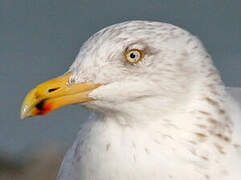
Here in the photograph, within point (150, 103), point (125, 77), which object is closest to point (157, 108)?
point (150, 103)

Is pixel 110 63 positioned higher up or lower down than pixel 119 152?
higher up

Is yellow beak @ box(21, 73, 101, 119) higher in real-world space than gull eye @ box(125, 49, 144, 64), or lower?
lower

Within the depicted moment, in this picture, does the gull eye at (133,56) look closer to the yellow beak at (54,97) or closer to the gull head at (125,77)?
the gull head at (125,77)

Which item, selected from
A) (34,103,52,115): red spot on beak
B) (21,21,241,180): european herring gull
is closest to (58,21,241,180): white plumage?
(21,21,241,180): european herring gull

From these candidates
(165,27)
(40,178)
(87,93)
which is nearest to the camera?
(87,93)

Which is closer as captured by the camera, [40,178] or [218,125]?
[218,125]

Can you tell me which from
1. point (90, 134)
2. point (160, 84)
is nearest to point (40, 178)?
point (90, 134)

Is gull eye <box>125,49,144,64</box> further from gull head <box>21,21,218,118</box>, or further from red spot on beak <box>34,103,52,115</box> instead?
red spot on beak <box>34,103,52,115</box>

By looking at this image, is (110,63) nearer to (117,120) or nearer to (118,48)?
(118,48)

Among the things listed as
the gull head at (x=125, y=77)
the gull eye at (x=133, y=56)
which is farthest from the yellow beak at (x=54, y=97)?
the gull eye at (x=133, y=56)
